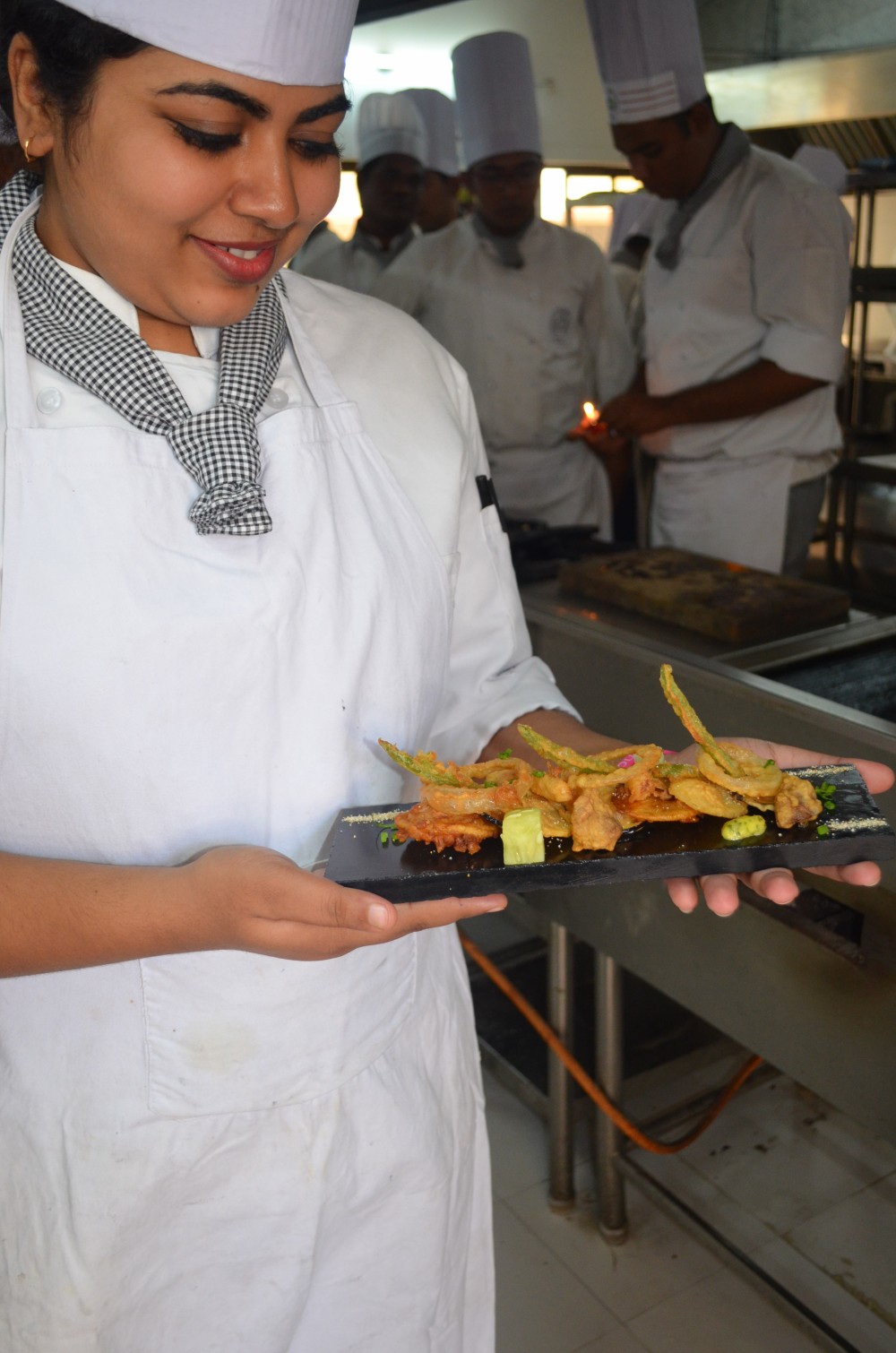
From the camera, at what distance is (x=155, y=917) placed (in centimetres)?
94

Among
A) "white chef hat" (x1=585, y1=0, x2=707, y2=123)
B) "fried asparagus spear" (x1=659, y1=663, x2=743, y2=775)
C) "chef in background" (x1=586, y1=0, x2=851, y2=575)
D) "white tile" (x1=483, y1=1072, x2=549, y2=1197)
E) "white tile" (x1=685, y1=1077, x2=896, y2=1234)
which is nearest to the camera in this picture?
"fried asparagus spear" (x1=659, y1=663, x2=743, y2=775)

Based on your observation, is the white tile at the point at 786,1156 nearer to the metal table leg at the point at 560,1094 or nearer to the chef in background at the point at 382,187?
the metal table leg at the point at 560,1094

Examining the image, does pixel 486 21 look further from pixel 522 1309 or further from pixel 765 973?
pixel 522 1309

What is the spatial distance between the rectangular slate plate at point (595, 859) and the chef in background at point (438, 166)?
444cm

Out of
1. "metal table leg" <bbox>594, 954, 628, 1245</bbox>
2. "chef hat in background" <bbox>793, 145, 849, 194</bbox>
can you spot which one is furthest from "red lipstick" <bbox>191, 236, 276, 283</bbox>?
"chef hat in background" <bbox>793, 145, 849, 194</bbox>

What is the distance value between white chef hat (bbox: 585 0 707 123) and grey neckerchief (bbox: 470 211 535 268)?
3.34 feet

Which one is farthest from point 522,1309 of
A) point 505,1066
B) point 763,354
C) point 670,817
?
point 763,354

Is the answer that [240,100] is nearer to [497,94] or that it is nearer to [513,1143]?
[513,1143]

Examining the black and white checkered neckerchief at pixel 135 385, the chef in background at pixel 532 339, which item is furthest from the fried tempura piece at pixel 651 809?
the chef in background at pixel 532 339

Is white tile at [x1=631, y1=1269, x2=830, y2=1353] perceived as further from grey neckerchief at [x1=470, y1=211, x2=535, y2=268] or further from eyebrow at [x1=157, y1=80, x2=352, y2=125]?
grey neckerchief at [x1=470, y1=211, x2=535, y2=268]

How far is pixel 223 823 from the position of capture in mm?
1051

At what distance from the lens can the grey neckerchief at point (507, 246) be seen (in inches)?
153

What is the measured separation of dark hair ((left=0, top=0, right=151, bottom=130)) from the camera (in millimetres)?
909

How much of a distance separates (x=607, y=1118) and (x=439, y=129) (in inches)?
170
